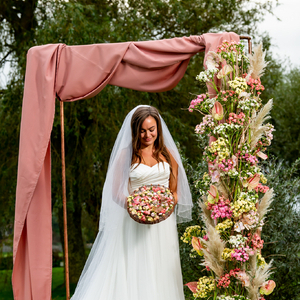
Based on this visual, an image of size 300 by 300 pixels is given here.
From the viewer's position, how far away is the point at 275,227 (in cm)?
471

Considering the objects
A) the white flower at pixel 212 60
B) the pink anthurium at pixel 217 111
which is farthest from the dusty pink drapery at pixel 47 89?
the pink anthurium at pixel 217 111

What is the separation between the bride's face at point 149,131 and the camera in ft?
11.5

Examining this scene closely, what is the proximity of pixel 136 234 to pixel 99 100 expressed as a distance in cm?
298

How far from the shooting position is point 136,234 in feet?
11.8

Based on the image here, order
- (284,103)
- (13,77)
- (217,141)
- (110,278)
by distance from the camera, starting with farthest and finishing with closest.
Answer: (284,103) → (13,77) → (110,278) → (217,141)

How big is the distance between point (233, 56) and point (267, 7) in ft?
15.3

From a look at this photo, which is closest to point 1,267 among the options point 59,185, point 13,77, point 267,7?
point 59,185

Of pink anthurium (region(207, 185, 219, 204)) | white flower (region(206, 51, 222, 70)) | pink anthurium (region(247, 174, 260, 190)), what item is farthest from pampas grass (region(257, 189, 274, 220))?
white flower (region(206, 51, 222, 70))

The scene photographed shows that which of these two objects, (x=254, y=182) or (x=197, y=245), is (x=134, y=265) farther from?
(x=254, y=182)

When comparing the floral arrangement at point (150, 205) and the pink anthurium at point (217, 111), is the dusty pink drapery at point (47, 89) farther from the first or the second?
the floral arrangement at point (150, 205)

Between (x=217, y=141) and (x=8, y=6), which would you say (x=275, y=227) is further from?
(x=8, y=6)

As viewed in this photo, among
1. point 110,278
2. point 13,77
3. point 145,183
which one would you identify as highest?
point 13,77

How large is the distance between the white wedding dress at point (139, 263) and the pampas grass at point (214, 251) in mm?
484

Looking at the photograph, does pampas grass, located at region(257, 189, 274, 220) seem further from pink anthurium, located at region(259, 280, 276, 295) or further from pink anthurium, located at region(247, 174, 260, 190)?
pink anthurium, located at region(259, 280, 276, 295)
